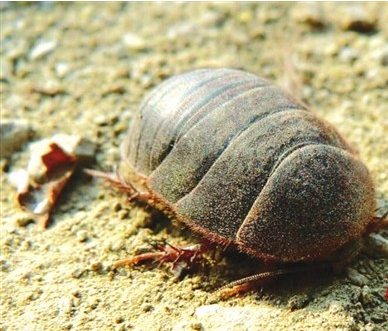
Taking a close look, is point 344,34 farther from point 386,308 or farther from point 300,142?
point 386,308

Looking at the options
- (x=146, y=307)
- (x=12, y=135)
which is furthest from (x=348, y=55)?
(x=146, y=307)

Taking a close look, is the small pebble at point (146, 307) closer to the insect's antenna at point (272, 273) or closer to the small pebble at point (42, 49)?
the insect's antenna at point (272, 273)

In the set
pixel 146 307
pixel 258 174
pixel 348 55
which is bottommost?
pixel 146 307

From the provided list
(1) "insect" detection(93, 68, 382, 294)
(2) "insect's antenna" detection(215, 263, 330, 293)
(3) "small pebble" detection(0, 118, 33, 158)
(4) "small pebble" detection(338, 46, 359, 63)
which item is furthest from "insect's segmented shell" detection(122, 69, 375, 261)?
(4) "small pebble" detection(338, 46, 359, 63)

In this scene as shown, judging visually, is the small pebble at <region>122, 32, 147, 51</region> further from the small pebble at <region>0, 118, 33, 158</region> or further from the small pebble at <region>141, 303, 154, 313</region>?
the small pebble at <region>141, 303, 154, 313</region>

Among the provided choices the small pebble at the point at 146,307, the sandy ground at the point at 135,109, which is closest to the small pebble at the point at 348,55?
the sandy ground at the point at 135,109

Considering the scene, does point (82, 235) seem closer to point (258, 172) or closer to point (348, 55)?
point (258, 172)
